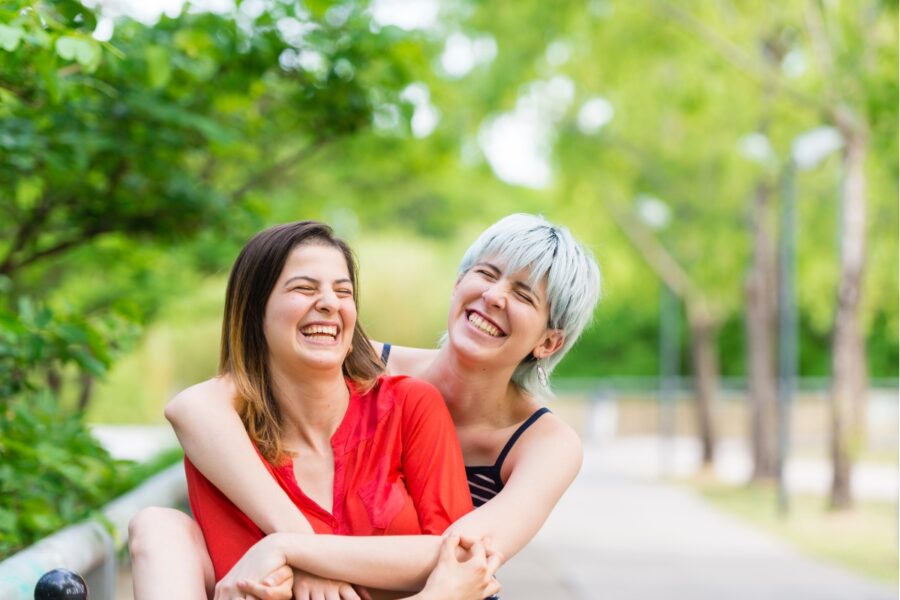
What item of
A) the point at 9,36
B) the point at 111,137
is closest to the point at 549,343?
the point at 9,36

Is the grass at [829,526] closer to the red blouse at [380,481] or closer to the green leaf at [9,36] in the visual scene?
the red blouse at [380,481]

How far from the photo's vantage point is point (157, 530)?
284cm

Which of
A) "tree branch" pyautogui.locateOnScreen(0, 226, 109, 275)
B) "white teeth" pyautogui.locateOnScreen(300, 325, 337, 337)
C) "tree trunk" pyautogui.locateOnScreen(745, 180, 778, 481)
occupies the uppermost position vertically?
"tree branch" pyautogui.locateOnScreen(0, 226, 109, 275)

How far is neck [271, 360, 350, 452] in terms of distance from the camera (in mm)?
3127

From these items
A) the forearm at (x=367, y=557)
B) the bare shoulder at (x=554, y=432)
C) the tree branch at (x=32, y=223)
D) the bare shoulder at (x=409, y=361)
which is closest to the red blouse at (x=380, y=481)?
the forearm at (x=367, y=557)

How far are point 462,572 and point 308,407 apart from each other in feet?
1.83

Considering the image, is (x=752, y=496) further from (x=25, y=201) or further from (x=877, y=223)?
(x=25, y=201)

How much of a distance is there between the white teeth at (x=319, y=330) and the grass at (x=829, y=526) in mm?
8612

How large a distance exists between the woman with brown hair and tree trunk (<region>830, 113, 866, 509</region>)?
11.3 metres

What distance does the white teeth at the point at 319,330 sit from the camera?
303 centimetres

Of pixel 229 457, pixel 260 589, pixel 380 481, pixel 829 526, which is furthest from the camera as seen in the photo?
pixel 829 526

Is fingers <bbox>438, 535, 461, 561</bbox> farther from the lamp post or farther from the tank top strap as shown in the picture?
the lamp post

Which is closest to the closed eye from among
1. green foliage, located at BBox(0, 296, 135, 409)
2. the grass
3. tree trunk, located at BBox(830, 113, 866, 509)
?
green foliage, located at BBox(0, 296, 135, 409)

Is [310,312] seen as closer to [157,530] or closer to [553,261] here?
[157,530]
